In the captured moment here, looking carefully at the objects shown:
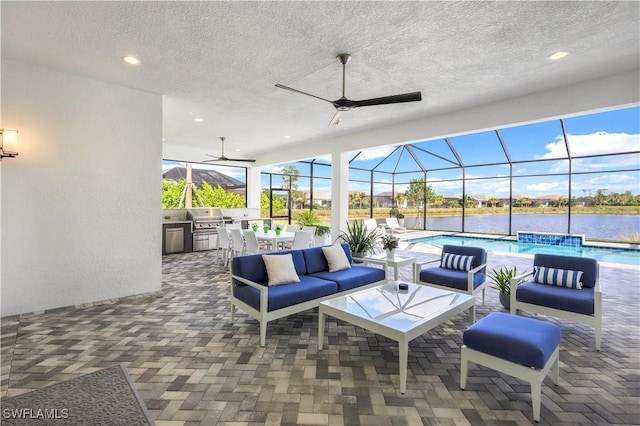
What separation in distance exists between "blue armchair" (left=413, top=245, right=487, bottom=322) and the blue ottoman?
1474 mm

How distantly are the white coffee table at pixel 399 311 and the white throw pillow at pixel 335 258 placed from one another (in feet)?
2.52

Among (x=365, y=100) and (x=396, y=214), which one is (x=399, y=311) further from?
(x=396, y=214)

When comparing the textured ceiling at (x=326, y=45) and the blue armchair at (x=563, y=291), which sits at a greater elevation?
the textured ceiling at (x=326, y=45)

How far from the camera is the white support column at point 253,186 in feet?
35.6

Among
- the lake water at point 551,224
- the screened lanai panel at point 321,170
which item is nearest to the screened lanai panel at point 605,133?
the lake water at point 551,224

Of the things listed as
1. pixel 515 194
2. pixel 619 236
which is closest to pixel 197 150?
pixel 515 194

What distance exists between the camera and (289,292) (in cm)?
329

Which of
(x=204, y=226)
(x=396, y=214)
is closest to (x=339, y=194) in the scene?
(x=204, y=226)

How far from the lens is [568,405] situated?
2146mm

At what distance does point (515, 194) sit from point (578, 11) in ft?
29.6

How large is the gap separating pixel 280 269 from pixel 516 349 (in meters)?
2.40

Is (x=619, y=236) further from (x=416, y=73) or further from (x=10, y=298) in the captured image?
(x=10, y=298)

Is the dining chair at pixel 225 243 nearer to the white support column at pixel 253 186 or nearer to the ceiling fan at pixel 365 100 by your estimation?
the white support column at pixel 253 186

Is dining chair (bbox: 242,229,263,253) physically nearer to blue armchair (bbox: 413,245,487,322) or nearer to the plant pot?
blue armchair (bbox: 413,245,487,322)
